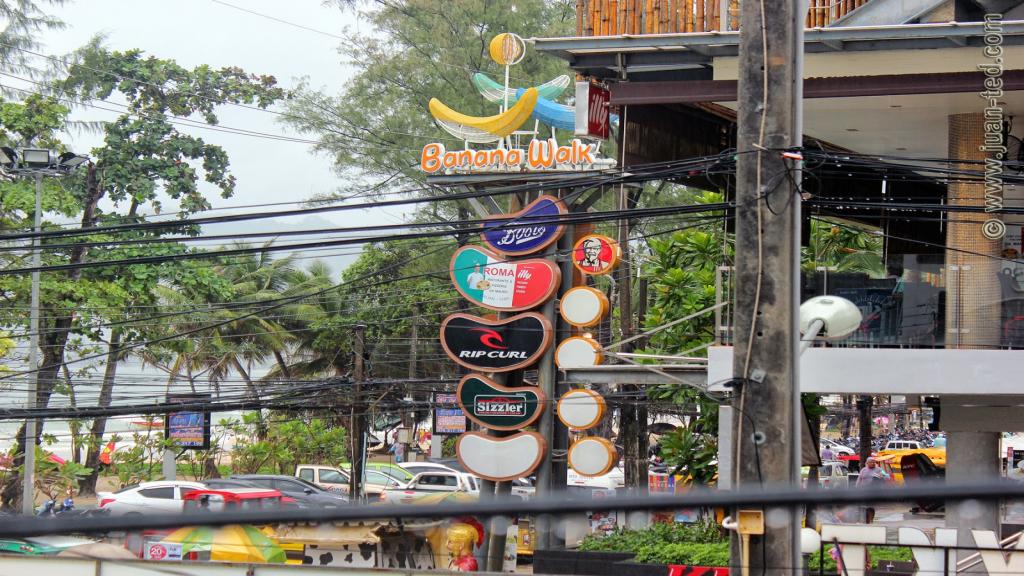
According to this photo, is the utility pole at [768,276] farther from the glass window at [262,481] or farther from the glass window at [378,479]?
the glass window at [378,479]

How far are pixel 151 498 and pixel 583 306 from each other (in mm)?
15023

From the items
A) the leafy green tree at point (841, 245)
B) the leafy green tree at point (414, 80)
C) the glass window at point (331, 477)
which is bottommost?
the glass window at point (331, 477)

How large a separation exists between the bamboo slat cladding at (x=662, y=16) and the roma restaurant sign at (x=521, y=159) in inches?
227

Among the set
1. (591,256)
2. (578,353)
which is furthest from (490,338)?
(578,353)

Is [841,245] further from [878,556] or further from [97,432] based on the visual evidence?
[97,432]

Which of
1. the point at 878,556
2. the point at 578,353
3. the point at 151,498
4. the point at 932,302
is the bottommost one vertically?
the point at 151,498

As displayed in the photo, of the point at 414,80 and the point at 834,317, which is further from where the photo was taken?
the point at 414,80

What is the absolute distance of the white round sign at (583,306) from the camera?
20.7 m

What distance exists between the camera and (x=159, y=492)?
30.1 meters

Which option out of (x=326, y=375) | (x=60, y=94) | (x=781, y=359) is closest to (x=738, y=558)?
(x=781, y=359)

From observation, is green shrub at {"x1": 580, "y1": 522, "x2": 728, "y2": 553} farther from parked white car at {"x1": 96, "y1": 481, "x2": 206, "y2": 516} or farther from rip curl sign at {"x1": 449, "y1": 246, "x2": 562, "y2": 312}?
parked white car at {"x1": 96, "y1": 481, "x2": 206, "y2": 516}

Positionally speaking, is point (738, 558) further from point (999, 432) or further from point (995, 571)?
point (999, 432)

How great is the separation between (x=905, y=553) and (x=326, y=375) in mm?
36667

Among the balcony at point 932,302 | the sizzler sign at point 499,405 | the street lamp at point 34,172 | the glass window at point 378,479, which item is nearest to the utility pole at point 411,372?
the glass window at point 378,479
